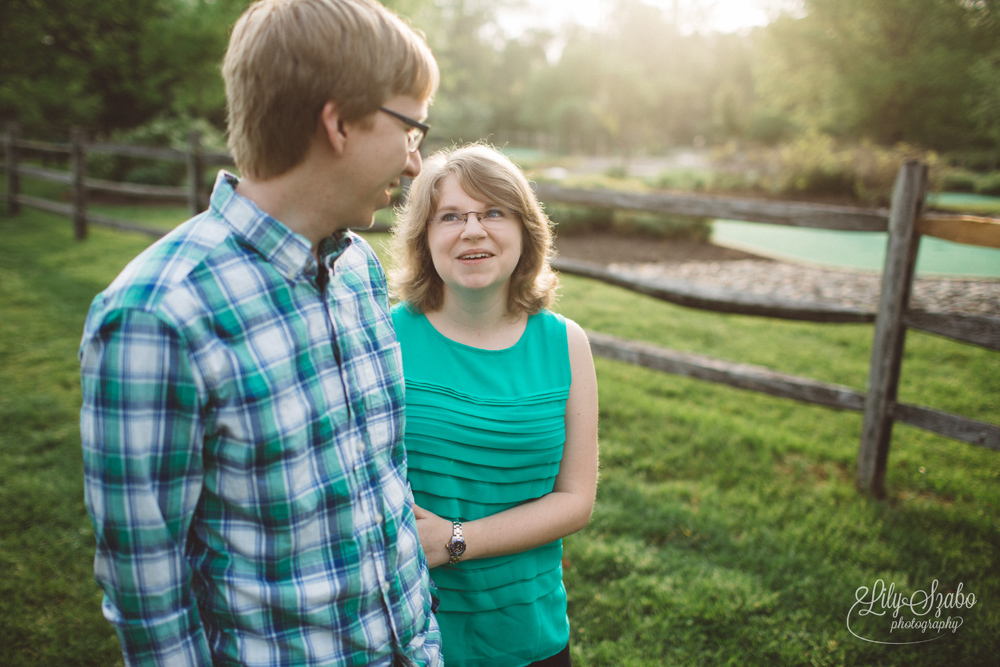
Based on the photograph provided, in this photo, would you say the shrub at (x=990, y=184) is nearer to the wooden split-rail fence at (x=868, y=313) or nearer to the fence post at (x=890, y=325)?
the wooden split-rail fence at (x=868, y=313)

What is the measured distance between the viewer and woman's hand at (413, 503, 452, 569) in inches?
59.7

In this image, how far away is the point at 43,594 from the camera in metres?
2.76

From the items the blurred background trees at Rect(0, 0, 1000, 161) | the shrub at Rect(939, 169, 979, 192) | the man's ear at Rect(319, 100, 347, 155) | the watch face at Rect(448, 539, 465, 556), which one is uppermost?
the blurred background trees at Rect(0, 0, 1000, 161)

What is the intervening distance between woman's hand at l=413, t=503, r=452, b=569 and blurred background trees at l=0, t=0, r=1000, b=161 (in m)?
1.20

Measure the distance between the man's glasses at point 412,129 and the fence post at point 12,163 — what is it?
48.9 feet

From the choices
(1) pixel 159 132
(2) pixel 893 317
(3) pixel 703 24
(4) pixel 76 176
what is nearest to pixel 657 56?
(3) pixel 703 24

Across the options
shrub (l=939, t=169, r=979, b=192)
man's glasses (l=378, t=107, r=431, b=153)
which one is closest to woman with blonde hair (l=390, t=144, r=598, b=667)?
man's glasses (l=378, t=107, r=431, b=153)

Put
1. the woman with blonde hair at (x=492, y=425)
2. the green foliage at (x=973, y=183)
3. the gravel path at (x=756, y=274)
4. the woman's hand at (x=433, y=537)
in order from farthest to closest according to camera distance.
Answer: the green foliage at (x=973, y=183)
the gravel path at (x=756, y=274)
the woman with blonde hair at (x=492, y=425)
the woman's hand at (x=433, y=537)

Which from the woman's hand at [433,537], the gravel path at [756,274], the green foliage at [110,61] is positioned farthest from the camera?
the green foliage at [110,61]

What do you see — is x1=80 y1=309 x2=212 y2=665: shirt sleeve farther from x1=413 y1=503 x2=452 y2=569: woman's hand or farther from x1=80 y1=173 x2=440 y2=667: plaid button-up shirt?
x1=413 y1=503 x2=452 y2=569: woman's hand

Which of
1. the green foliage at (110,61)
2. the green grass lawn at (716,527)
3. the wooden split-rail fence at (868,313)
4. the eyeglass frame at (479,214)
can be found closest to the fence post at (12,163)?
the green foliage at (110,61)

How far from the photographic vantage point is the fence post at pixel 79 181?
32.7ft

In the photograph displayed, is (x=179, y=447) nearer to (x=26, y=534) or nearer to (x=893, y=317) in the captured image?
(x=26, y=534)

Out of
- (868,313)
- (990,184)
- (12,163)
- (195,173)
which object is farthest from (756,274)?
(990,184)
